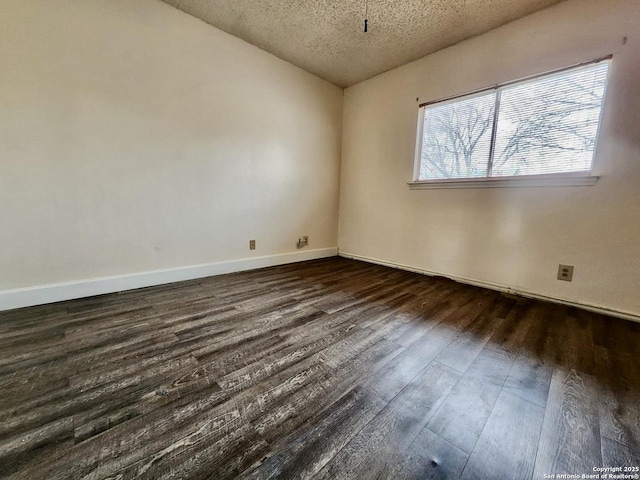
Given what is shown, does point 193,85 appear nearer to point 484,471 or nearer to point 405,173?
point 405,173

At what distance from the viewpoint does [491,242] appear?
2428 mm

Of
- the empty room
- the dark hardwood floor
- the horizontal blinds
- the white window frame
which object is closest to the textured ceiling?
the empty room

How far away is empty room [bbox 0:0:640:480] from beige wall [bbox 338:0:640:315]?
17 millimetres

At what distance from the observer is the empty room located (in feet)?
2.80

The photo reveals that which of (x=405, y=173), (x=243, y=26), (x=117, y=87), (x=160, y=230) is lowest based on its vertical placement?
(x=160, y=230)

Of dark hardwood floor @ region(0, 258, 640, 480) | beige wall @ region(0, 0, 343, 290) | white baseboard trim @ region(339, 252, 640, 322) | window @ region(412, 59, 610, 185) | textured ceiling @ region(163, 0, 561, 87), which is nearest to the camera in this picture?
dark hardwood floor @ region(0, 258, 640, 480)

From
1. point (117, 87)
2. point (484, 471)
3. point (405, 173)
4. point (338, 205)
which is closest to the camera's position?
point (484, 471)

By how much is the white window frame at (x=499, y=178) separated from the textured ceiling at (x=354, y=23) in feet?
1.73

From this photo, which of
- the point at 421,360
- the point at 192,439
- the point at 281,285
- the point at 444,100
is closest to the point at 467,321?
the point at 421,360

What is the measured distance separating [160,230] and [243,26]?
6.85ft

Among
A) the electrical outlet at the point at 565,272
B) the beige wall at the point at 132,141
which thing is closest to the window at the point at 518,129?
the electrical outlet at the point at 565,272

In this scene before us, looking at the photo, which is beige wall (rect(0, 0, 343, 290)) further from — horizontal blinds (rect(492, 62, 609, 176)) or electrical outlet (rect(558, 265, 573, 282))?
electrical outlet (rect(558, 265, 573, 282))

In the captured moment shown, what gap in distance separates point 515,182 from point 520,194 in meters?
0.12

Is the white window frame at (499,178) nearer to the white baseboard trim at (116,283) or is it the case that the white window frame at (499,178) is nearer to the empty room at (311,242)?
the empty room at (311,242)
